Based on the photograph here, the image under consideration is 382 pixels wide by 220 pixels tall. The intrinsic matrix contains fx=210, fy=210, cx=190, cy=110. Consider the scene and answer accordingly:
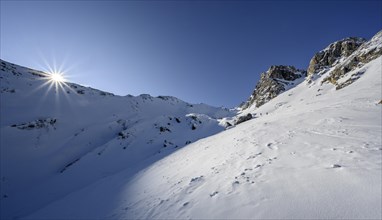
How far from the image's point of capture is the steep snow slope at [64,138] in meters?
29.1

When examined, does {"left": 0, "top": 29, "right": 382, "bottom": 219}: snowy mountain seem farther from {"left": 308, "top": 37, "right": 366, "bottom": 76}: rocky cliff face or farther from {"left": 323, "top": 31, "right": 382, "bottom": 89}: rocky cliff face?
{"left": 308, "top": 37, "right": 366, "bottom": 76}: rocky cliff face

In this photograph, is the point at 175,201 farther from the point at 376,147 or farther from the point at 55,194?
the point at 55,194

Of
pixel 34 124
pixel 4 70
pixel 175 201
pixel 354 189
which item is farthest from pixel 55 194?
pixel 4 70

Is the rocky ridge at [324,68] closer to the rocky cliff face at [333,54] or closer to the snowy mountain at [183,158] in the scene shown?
the rocky cliff face at [333,54]

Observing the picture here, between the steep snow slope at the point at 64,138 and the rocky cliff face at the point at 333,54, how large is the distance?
5443 centimetres

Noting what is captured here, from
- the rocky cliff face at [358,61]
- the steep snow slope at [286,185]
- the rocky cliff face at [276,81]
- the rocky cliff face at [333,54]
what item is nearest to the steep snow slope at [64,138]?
the steep snow slope at [286,185]

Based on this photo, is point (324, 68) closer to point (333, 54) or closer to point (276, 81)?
point (333, 54)

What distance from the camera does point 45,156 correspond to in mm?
35656

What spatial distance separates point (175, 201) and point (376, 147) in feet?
31.0

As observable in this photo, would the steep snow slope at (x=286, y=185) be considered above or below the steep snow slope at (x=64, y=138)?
below

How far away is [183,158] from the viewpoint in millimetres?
20094

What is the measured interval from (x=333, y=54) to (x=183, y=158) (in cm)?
8614

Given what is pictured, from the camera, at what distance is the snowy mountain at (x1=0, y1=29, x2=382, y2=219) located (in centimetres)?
706

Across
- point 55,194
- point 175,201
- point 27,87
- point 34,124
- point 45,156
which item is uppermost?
point 27,87
